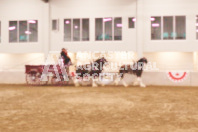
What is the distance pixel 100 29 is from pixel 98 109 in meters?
13.5

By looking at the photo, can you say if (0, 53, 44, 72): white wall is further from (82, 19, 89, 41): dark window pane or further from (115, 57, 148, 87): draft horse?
(115, 57, 148, 87): draft horse

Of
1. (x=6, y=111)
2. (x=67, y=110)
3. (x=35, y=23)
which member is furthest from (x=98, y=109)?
(x=35, y=23)

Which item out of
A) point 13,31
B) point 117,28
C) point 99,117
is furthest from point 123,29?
point 99,117

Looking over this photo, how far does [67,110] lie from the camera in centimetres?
858

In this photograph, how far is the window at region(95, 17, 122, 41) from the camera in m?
21.4

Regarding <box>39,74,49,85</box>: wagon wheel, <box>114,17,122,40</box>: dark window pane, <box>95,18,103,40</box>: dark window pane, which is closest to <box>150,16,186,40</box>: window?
<box>114,17,122,40</box>: dark window pane

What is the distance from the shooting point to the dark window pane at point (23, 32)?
2254cm

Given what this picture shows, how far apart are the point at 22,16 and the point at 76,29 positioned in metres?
4.33

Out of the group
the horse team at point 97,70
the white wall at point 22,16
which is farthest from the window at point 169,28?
the white wall at point 22,16

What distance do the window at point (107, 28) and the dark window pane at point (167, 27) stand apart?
10.7ft

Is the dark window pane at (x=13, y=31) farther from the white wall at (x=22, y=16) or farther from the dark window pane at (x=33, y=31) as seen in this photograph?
the dark window pane at (x=33, y=31)

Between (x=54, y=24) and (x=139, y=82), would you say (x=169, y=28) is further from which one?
(x=54, y=24)

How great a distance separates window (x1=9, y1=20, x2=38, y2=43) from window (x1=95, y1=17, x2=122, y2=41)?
4.78 meters

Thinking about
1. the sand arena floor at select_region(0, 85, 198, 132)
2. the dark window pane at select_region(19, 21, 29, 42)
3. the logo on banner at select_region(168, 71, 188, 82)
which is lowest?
the sand arena floor at select_region(0, 85, 198, 132)
